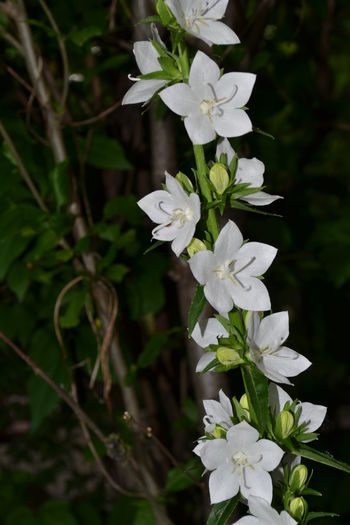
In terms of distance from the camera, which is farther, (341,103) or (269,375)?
(341,103)

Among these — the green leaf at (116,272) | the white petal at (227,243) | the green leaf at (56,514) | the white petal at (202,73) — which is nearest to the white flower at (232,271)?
the white petal at (227,243)

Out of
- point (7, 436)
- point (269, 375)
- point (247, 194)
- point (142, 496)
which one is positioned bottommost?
point (7, 436)

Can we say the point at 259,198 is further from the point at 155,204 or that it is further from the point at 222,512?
the point at 222,512

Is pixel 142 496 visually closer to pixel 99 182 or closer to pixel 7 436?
pixel 99 182

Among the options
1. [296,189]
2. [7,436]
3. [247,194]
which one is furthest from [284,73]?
[7,436]

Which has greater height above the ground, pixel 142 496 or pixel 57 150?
pixel 57 150

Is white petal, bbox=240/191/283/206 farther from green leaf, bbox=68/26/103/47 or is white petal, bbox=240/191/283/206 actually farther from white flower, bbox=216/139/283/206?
green leaf, bbox=68/26/103/47
